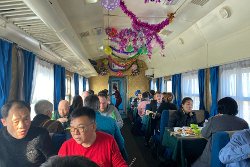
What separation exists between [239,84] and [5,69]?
4482 millimetres

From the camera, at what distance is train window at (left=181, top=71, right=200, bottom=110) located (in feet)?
27.3

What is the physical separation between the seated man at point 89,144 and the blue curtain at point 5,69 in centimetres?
170

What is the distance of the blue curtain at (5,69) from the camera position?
3629 millimetres

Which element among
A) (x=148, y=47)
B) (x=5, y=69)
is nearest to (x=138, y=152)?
(x=148, y=47)

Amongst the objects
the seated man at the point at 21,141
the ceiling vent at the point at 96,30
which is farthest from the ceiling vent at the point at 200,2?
the seated man at the point at 21,141

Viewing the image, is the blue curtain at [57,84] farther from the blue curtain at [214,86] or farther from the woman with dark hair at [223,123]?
the woman with dark hair at [223,123]

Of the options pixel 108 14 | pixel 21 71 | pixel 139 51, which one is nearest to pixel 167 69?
pixel 139 51

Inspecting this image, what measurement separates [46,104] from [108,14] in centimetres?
359

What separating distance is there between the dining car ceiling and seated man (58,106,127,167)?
3.54ft

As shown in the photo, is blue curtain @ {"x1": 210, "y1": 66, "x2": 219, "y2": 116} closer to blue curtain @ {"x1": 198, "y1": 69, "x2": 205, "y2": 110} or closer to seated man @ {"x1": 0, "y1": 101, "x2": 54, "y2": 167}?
blue curtain @ {"x1": 198, "y1": 69, "x2": 205, "y2": 110}

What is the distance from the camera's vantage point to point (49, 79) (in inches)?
286

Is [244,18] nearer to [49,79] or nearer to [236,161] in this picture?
[236,161]

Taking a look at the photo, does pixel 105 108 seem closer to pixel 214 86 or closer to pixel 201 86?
pixel 214 86

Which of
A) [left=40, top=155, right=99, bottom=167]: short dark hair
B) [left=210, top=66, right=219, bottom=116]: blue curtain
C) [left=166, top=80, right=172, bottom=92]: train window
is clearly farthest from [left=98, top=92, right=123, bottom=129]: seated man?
[left=166, top=80, right=172, bottom=92]: train window
